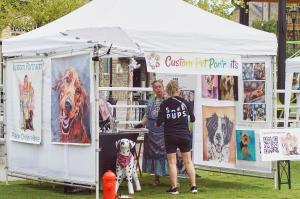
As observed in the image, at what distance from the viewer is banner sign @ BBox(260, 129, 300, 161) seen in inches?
532

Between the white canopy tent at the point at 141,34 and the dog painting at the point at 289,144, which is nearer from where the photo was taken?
the white canopy tent at the point at 141,34

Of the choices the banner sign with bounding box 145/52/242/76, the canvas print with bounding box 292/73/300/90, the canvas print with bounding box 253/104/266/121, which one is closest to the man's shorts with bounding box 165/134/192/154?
the banner sign with bounding box 145/52/242/76

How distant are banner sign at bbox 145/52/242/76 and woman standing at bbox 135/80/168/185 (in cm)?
120

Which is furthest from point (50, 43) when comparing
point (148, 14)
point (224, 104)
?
point (224, 104)

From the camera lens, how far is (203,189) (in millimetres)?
14219

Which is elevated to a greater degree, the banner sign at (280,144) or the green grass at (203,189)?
the banner sign at (280,144)

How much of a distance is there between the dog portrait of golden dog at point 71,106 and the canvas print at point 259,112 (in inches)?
137

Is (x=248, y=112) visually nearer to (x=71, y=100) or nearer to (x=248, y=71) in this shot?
(x=248, y=71)

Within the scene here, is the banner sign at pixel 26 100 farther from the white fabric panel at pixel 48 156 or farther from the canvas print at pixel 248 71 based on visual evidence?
the canvas print at pixel 248 71

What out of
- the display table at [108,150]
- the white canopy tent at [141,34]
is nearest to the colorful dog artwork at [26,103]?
the white canopy tent at [141,34]

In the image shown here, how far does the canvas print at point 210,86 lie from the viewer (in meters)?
15.3

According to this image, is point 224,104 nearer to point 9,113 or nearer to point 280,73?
point 9,113

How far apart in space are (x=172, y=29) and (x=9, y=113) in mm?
3654

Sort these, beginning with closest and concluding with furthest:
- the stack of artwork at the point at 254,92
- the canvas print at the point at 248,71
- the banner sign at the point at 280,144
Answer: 1. the banner sign at the point at 280,144
2. the stack of artwork at the point at 254,92
3. the canvas print at the point at 248,71
